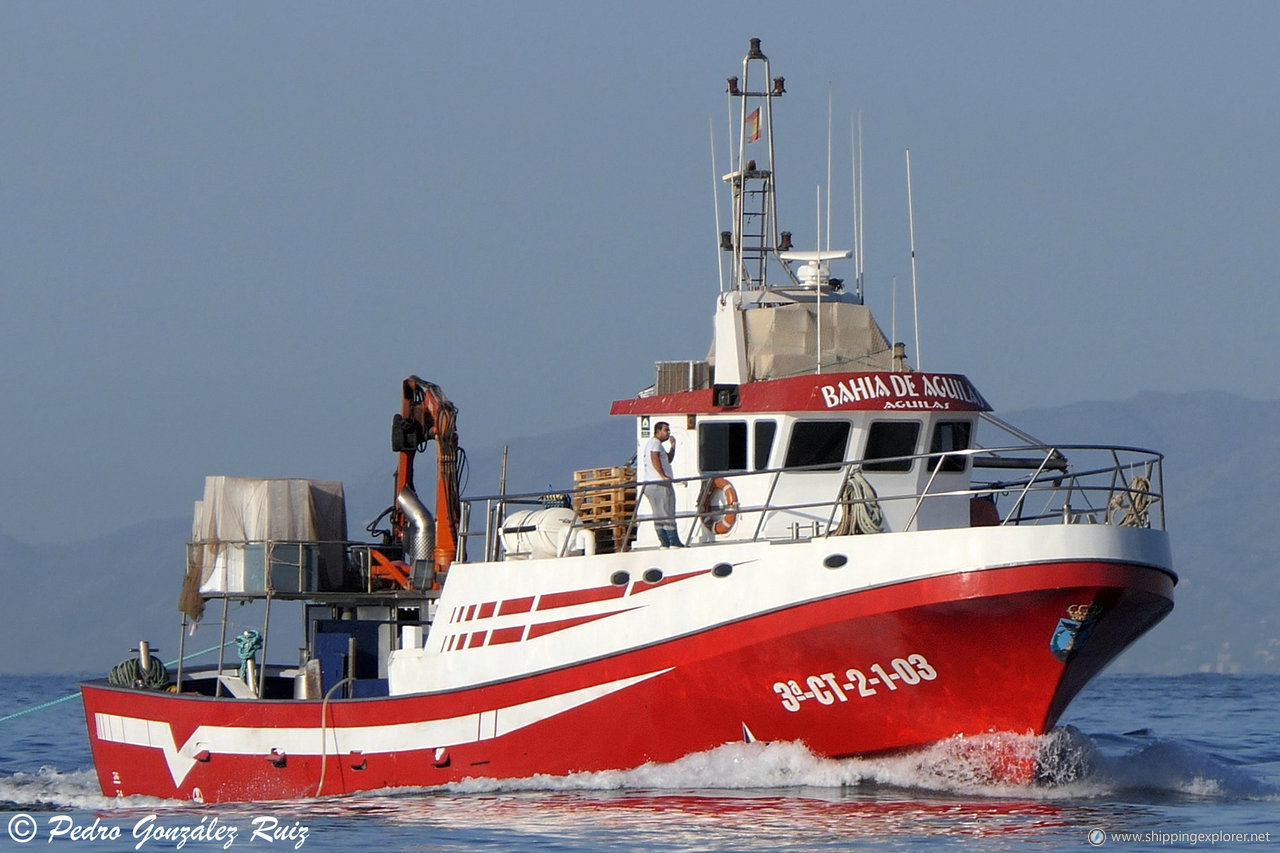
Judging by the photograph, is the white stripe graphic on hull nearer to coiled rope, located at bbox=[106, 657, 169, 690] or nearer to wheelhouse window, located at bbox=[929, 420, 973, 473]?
coiled rope, located at bbox=[106, 657, 169, 690]

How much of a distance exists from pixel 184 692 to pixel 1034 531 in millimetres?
11549

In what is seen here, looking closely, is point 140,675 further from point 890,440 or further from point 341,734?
point 890,440

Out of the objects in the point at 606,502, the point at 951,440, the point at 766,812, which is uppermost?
the point at 951,440

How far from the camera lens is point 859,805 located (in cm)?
1764

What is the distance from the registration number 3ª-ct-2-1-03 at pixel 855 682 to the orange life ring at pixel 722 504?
6.99 ft

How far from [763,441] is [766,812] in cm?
425

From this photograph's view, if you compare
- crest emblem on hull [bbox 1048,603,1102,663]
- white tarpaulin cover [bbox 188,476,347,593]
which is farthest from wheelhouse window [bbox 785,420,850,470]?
white tarpaulin cover [bbox 188,476,347,593]

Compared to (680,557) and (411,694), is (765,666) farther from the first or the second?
(411,694)

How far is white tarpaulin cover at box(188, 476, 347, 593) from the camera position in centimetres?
2345

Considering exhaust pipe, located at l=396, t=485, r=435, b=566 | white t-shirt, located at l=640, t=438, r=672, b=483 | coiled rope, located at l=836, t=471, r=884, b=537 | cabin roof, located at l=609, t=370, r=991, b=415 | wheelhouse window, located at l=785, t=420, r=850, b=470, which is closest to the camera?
coiled rope, located at l=836, t=471, r=884, b=537

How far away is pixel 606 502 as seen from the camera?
68.0ft

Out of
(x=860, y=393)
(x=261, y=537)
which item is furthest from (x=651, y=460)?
(x=261, y=537)

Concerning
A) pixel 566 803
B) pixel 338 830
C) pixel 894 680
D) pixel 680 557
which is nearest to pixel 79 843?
pixel 338 830

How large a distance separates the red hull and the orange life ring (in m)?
1.70
